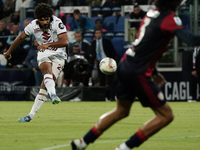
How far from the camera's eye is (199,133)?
780 centimetres

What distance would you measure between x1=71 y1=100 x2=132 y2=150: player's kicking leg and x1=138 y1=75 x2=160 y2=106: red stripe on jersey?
0.31m

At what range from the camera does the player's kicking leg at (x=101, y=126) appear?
525cm

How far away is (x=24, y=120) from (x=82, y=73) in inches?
341

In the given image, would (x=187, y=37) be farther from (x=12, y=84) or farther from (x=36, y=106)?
(x=12, y=84)

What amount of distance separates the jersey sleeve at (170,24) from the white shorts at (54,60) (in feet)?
16.4

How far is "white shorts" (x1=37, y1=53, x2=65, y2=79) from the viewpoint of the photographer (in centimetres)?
977

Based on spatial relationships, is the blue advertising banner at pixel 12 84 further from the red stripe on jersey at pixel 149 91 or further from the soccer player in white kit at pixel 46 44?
the red stripe on jersey at pixel 149 91

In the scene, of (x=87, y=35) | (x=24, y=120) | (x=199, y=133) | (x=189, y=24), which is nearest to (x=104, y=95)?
(x=87, y=35)

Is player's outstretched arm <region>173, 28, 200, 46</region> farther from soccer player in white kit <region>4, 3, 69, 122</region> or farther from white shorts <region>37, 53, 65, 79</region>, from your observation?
white shorts <region>37, 53, 65, 79</region>

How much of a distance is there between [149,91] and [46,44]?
4.45 m

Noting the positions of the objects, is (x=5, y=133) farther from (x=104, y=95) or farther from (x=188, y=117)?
(x=104, y=95)

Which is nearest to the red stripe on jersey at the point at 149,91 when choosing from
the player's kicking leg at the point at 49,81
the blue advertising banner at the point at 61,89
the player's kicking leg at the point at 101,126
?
the player's kicking leg at the point at 101,126

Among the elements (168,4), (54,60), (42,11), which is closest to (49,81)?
(54,60)

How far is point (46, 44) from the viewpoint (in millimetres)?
9250
